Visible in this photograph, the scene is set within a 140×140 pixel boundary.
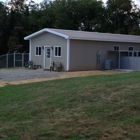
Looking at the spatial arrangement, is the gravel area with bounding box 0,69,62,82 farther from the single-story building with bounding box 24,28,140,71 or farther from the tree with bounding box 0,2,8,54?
the tree with bounding box 0,2,8,54

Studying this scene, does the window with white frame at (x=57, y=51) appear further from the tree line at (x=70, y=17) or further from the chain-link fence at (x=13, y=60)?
the tree line at (x=70, y=17)

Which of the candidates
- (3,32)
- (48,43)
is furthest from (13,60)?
(3,32)

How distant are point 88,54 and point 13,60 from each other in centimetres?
886

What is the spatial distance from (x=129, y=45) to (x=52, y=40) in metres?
7.30

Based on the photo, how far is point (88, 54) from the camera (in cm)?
2691

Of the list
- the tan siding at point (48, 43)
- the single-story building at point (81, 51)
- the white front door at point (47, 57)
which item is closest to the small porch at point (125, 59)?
the single-story building at point (81, 51)

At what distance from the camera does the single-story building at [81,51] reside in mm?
25953

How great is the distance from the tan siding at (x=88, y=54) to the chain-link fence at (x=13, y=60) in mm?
7882

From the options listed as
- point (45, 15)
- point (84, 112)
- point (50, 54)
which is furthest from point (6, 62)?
point (84, 112)

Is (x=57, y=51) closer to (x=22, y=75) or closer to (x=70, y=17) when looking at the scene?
(x=22, y=75)

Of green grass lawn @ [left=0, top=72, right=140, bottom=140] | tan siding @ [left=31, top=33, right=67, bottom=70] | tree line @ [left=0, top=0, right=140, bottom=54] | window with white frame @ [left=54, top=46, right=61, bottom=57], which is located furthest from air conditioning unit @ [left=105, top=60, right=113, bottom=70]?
green grass lawn @ [left=0, top=72, right=140, bottom=140]

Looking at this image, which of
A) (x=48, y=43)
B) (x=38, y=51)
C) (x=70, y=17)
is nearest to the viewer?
(x=48, y=43)

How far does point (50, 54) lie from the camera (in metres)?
27.6

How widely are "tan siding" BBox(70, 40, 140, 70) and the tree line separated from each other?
624 inches
